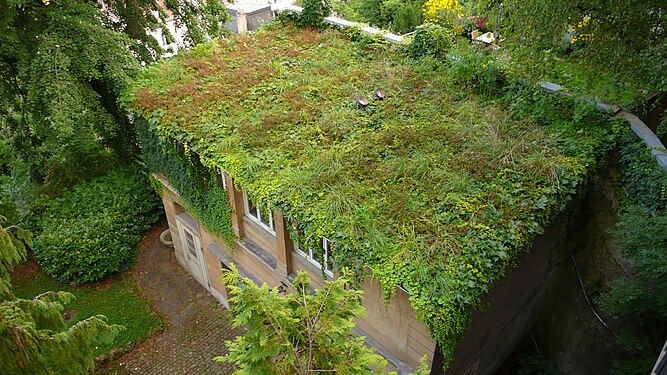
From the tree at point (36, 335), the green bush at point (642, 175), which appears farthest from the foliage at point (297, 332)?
the green bush at point (642, 175)

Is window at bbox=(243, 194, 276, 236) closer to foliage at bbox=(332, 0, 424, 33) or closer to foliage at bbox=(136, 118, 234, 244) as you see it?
foliage at bbox=(136, 118, 234, 244)

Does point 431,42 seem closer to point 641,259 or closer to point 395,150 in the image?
point 395,150

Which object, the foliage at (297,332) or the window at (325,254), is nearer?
the foliage at (297,332)

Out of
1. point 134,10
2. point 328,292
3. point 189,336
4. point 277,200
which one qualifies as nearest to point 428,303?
point 328,292

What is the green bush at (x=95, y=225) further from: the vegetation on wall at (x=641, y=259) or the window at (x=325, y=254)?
the vegetation on wall at (x=641, y=259)

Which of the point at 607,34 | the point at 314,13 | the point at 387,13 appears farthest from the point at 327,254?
the point at 387,13

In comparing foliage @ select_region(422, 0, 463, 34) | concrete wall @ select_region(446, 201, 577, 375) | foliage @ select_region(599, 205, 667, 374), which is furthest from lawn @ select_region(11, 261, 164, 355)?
foliage @ select_region(422, 0, 463, 34)
